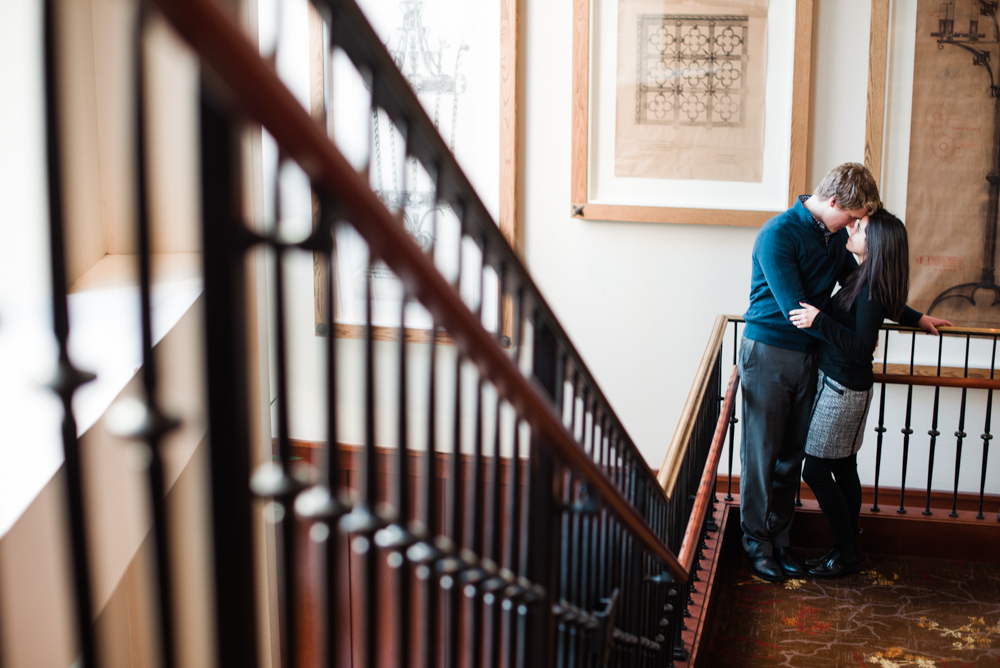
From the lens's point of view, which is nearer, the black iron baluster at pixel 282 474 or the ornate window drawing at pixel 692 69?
the black iron baluster at pixel 282 474

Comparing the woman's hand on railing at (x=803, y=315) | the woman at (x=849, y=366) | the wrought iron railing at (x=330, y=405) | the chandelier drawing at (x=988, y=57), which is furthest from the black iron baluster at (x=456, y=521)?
the chandelier drawing at (x=988, y=57)

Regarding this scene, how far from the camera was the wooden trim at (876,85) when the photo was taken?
14.7 ft

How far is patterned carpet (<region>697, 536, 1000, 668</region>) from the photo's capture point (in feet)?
11.1

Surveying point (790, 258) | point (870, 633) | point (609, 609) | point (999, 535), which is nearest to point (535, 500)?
point (609, 609)

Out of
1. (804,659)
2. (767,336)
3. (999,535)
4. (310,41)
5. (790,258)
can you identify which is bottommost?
(804,659)

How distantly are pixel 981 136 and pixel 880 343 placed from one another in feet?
4.10

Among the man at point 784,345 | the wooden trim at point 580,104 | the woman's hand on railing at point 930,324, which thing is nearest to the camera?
the man at point 784,345

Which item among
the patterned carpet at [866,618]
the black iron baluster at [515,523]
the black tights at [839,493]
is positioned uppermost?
the black iron baluster at [515,523]

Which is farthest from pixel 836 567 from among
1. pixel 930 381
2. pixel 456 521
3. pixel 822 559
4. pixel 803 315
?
pixel 456 521

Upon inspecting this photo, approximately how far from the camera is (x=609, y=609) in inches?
76.3

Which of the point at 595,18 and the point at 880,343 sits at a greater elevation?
the point at 595,18

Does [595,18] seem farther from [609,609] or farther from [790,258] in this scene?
[609,609]

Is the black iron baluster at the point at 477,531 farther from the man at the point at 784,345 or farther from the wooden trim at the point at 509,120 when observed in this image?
the wooden trim at the point at 509,120

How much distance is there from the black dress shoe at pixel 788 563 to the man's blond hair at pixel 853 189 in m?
1.70
